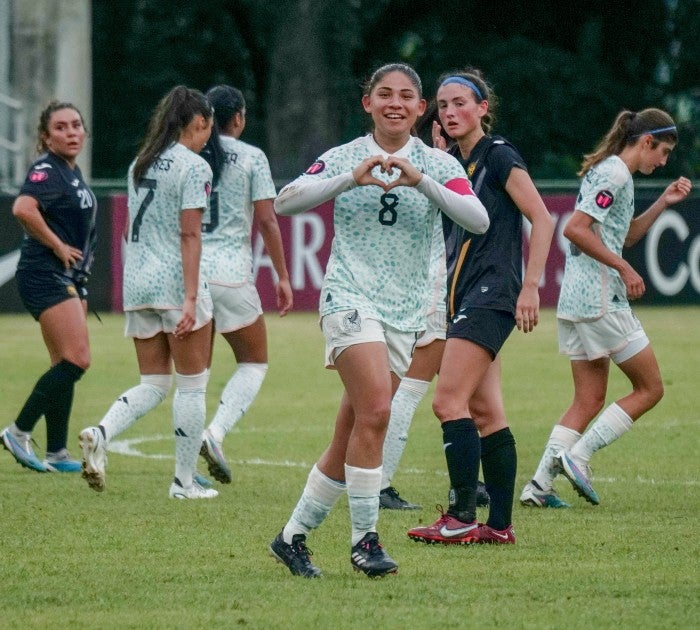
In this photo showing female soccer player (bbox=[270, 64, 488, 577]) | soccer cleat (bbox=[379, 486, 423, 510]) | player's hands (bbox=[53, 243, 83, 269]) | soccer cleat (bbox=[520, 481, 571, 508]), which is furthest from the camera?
player's hands (bbox=[53, 243, 83, 269])

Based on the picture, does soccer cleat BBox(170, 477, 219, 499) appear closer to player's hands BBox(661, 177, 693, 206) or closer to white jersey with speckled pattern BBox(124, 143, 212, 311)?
white jersey with speckled pattern BBox(124, 143, 212, 311)

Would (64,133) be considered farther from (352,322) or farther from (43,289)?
(352,322)

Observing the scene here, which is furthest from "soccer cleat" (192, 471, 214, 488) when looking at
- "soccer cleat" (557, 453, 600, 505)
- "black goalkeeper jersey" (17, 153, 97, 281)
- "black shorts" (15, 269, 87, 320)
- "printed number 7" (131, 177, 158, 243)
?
"soccer cleat" (557, 453, 600, 505)

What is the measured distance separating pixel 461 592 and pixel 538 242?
177cm

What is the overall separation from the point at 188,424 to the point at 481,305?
2099mm

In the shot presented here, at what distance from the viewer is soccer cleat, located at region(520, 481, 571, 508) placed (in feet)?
28.1

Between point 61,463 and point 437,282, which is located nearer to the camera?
point 437,282

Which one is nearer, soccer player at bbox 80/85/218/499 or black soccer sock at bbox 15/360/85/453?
soccer player at bbox 80/85/218/499

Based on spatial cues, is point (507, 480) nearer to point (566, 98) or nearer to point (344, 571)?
point (344, 571)

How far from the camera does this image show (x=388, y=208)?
6.41 meters

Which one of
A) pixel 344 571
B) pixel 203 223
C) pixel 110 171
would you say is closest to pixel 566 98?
pixel 110 171

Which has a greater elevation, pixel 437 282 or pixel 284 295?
pixel 437 282

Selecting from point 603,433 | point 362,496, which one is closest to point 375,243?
point 362,496

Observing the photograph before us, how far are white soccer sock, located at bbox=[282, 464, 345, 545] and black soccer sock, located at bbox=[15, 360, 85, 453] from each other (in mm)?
3710
